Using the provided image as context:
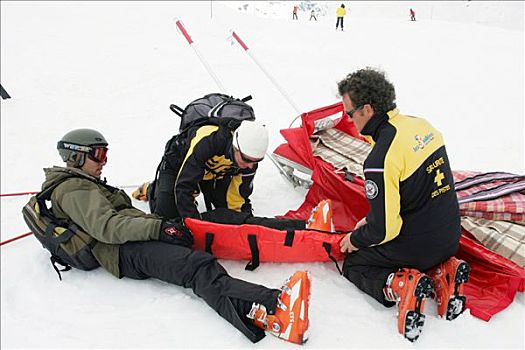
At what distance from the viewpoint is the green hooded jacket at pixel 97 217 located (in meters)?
2.54

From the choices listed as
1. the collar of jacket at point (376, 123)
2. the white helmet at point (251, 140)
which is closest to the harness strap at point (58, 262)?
the white helmet at point (251, 140)

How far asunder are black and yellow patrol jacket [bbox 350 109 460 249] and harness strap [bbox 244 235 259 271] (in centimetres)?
71

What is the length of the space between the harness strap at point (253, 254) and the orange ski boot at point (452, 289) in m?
1.09

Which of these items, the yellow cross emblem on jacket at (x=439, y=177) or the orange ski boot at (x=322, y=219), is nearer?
the yellow cross emblem on jacket at (x=439, y=177)

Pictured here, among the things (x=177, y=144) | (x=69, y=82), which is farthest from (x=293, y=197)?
(x=69, y=82)

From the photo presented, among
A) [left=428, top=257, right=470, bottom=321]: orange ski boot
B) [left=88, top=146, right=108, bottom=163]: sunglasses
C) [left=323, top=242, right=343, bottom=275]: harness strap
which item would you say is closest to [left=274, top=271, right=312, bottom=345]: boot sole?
[left=323, top=242, right=343, bottom=275]: harness strap

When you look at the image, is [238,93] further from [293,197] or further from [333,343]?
[333,343]

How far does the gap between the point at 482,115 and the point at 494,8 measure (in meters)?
26.2

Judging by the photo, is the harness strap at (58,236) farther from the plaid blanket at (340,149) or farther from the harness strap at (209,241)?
the plaid blanket at (340,149)

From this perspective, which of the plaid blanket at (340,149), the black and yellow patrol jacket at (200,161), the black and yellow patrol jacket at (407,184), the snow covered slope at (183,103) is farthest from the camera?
the plaid blanket at (340,149)

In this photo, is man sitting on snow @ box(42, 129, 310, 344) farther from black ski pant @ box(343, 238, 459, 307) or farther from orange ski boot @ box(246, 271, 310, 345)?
black ski pant @ box(343, 238, 459, 307)

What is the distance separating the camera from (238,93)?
23.4 ft

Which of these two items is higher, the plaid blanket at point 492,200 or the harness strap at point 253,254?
the plaid blanket at point 492,200

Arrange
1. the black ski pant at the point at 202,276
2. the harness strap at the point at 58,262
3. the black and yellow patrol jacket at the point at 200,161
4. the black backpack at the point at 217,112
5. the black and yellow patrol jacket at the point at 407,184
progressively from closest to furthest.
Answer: the black and yellow patrol jacket at the point at 407,184
the black ski pant at the point at 202,276
the harness strap at the point at 58,262
the black and yellow patrol jacket at the point at 200,161
the black backpack at the point at 217,112
